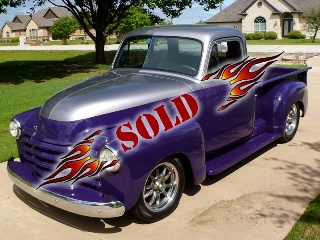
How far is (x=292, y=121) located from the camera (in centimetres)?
681

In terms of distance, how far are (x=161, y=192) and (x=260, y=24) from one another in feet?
171

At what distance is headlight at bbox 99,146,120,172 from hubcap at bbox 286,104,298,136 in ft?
12.8

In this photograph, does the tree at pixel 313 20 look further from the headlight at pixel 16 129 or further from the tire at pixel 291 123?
the headlight at pixel 16 129

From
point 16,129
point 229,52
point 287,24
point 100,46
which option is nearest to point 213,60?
point 229,52

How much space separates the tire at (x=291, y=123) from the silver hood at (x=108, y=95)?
2700 mm

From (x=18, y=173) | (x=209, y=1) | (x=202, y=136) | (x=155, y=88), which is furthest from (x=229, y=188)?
(x=209, y=1)

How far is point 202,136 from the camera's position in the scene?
4406 mm

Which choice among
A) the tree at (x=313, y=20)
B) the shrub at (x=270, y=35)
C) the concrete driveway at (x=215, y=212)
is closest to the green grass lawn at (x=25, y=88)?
the concrete driveway at (x=215, y=212)

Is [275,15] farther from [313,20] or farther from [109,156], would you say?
[109,156]

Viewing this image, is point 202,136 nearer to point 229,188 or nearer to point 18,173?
point 229,188

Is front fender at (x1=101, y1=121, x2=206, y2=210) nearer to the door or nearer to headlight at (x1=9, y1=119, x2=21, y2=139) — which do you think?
the door

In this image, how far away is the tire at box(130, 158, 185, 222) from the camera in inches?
157

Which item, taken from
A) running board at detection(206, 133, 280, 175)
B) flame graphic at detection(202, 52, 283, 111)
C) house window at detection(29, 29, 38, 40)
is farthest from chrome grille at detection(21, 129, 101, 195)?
house window at detection(29, 29, 38, 40)

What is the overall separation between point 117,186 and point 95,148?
0.39 meters
